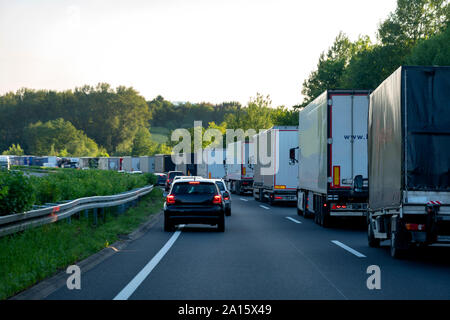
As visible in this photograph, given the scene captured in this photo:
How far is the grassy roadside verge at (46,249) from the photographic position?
8.54 metres

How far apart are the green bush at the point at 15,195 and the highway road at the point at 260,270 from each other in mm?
1816

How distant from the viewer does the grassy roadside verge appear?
854 cm

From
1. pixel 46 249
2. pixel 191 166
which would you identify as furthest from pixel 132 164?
pixel 46 249

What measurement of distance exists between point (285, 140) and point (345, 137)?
1124cm

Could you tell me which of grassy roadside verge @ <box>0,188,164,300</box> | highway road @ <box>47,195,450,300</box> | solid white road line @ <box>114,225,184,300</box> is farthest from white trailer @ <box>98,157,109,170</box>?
solid white road line @ <box>114,225,184,300</box>

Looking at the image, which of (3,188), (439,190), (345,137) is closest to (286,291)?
(439,190)

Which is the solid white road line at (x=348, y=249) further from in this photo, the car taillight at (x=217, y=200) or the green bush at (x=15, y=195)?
the green bush at (x=15, y=195)

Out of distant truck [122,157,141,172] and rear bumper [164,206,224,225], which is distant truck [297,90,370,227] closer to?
rear bumper [164,206,224,225]

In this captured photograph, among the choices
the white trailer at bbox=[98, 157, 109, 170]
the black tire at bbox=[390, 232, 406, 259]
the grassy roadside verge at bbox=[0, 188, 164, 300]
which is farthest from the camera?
the white trailer at bbox=[98, 157, 109, 170]

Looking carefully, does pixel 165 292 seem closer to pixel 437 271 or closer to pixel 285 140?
pixel 437 271

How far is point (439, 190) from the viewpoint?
10.8 m

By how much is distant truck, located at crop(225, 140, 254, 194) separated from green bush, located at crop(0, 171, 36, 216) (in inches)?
1122

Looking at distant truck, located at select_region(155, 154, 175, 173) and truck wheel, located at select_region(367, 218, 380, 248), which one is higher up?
distant truck, located at select_region(155, 154, 175, 173)

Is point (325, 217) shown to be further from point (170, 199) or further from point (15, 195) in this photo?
point (15, 195)
